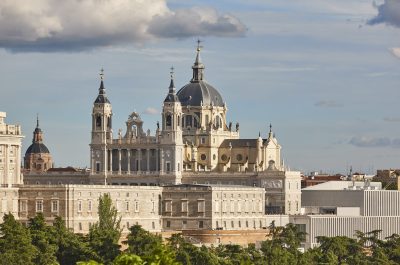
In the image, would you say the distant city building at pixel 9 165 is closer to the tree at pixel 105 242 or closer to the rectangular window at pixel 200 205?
the tree at pixel 105 242

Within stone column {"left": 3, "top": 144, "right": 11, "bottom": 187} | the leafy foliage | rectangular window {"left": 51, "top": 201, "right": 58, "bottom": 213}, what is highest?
stone column {"left": 3, "top": 144, "right": 11, "bottom": 187}

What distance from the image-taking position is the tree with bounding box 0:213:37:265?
125875 millimetres

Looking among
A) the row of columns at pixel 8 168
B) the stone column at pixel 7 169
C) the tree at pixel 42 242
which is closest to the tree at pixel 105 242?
the tree at pixel 42 242

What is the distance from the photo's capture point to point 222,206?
630ft

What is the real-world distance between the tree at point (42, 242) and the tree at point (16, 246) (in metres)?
0.76

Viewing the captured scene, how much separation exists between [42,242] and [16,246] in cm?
568

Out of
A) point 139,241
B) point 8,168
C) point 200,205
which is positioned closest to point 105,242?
point 139,241

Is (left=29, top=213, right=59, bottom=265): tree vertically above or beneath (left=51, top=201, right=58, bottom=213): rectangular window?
beneath

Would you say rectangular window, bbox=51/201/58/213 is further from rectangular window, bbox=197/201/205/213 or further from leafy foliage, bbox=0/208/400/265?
rectangular window, bbox=197/201/205/213

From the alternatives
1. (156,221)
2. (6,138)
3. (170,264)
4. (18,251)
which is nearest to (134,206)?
(156,221)

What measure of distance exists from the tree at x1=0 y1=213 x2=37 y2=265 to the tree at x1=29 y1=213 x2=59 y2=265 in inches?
29.9

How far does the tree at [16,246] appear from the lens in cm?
12588

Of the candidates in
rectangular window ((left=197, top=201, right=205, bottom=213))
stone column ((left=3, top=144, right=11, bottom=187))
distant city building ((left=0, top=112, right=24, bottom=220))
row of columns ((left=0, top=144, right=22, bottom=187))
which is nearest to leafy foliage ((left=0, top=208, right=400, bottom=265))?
distant city building ((left=0, top=112, right=24, bottom=220))

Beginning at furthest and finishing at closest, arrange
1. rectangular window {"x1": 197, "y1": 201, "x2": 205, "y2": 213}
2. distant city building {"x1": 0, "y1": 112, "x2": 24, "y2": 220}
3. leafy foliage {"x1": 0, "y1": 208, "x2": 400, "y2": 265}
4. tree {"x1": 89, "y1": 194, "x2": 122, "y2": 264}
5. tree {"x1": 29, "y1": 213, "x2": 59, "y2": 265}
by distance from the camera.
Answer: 1. rectangular window {"x1": 197, "y1": 201, "x2": 205, "y2": 213}
2. distant city building {"x1": 0, "y1": 112, "x2": 24, "y2": 220}
3. tree {"x1": 89, "y1": 194, "x2": 122, "y2": 264}
4. leafy foliage {"x1": 0, "y1": 208, "x2": 400, "y2": 265}
5. tree {"x1": 29, "y1": 213, "x2": 59, "y2": 265}
